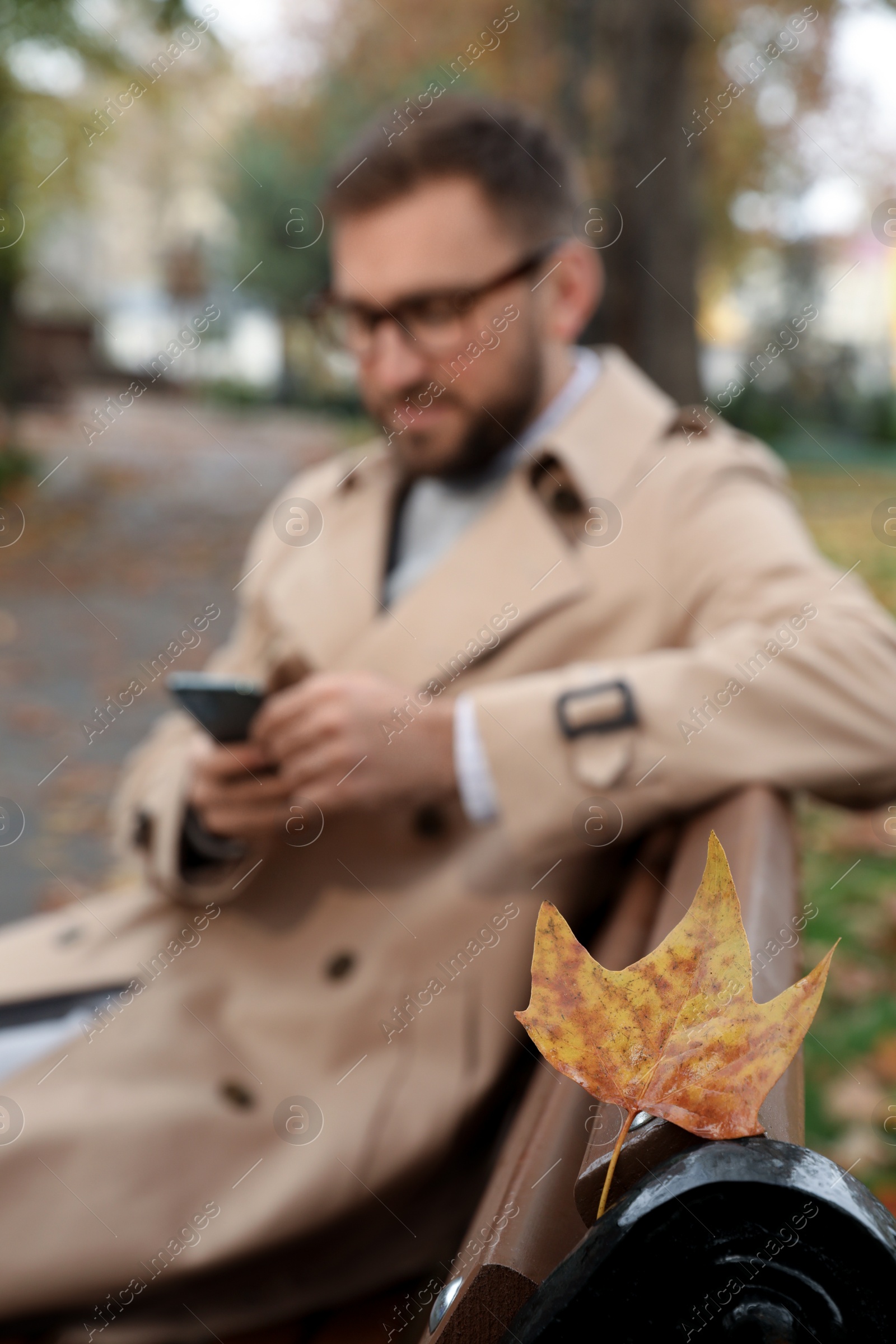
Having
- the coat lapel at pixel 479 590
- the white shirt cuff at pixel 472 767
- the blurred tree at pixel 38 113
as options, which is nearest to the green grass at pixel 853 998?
the white shirt cuff at pixel 472 767

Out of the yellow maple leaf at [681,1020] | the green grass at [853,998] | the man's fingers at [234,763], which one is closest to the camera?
the yellow maple leaf at [681,1020]

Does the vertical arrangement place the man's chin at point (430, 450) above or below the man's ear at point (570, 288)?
below

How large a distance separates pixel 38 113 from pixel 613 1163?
18.1 metres

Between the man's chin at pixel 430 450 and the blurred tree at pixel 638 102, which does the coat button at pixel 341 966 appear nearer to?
the man's chin at pixel 430 450

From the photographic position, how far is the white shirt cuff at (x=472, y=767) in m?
1.80

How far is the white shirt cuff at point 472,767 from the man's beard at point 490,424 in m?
0.62

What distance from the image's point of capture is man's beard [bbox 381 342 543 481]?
2244mm

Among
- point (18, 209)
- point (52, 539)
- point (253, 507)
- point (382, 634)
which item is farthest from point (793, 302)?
point (382, 634)

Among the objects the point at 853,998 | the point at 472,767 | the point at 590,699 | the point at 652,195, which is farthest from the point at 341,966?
the point at 652,195

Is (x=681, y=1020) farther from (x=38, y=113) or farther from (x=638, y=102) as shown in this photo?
(x=38, y=113)

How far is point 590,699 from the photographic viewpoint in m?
1.75

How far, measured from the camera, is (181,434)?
27656mm

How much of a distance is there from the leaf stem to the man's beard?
165 cm

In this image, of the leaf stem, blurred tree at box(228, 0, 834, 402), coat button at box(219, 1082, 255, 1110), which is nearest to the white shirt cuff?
coat button at box(219, 1082, 255, 1110)
